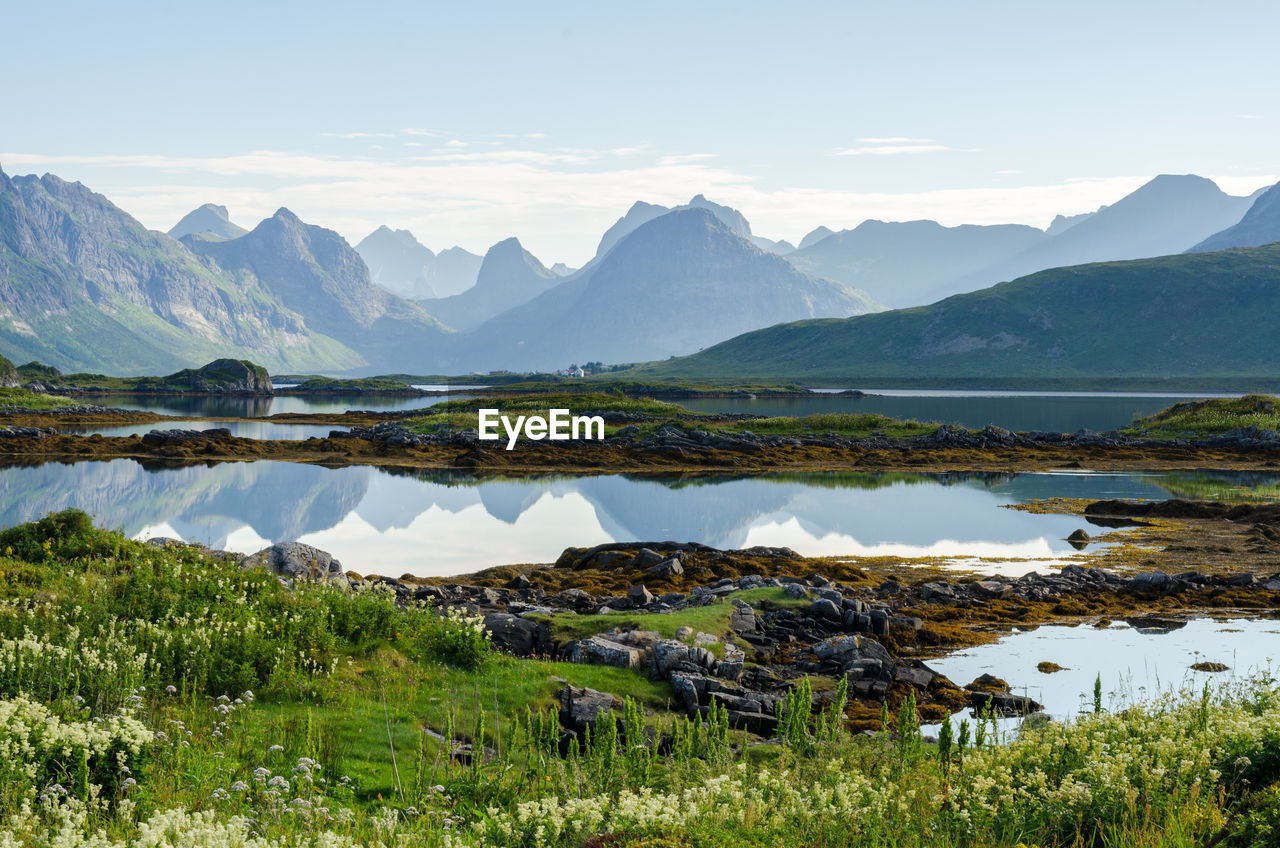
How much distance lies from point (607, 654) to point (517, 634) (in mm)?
2559

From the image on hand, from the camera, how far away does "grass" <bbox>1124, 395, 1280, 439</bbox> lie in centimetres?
7800

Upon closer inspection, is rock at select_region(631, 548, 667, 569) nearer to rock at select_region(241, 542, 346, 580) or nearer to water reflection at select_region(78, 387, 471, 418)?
rock at select_region(241, 542, 346, 580)

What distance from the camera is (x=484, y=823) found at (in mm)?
8258

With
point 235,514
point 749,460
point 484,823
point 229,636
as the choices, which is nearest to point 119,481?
point 235,514

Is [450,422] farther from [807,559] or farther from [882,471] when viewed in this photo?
[807,559]

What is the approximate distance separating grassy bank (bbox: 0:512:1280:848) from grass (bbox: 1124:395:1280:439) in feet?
238

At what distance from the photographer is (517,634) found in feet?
Answer: 64.8

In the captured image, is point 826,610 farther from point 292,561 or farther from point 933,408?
point 933,408

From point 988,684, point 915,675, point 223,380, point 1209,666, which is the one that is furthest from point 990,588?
point 223,380

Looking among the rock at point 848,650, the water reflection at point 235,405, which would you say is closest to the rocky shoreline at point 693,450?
the rock at point 848,650

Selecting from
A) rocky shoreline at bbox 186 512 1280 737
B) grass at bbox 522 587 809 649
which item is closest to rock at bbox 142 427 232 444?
rocky shoreline at bbox 186 512 1280 737

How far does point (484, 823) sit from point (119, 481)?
5364cm

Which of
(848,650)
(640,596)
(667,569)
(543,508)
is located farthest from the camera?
(543,508)

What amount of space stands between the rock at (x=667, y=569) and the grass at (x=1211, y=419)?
207 ft
